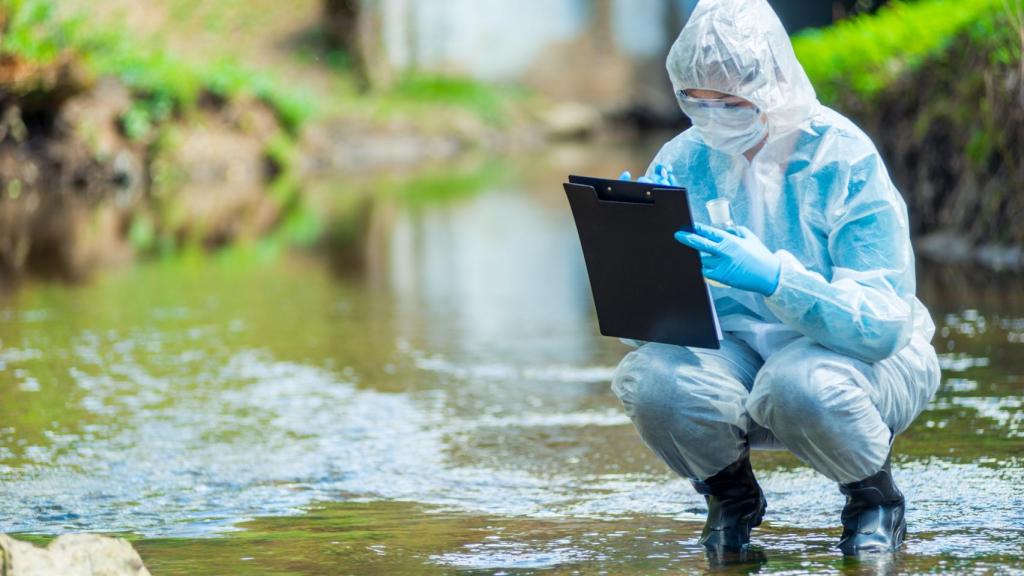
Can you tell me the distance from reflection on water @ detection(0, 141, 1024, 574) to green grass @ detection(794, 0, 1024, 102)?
1452 mm

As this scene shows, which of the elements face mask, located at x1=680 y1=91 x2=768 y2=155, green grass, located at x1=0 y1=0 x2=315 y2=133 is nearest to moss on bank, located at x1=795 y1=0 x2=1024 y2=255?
face mask, located at x1=680 y1=91 x2=768 y2=155

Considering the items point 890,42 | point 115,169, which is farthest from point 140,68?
point 890,42

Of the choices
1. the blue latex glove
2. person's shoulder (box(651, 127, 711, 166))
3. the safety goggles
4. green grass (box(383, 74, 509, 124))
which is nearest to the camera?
the blue latex glove

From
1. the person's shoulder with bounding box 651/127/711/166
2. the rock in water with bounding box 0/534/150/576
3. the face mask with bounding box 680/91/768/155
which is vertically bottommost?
the rock in water with bounding box 0/534/150/576

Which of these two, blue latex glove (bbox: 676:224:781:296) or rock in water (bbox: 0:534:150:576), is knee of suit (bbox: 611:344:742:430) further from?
rock in water (bbox: 0:534:150:576)

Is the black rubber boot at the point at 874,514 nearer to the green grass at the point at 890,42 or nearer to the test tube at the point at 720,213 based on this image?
the test tube at the point at 720,213

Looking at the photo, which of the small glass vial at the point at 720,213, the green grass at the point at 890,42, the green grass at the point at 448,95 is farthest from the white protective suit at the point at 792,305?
the green grass at the point at 448,95

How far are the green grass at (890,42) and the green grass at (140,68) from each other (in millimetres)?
9408

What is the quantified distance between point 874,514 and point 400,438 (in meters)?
2.27

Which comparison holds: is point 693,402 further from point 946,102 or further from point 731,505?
point 946,102

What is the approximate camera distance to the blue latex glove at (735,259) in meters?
3.41

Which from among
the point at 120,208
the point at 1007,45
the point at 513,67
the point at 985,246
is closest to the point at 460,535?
the point at 1007,45

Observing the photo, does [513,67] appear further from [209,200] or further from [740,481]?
[740,481]

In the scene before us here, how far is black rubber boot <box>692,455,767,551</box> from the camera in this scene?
382cm
